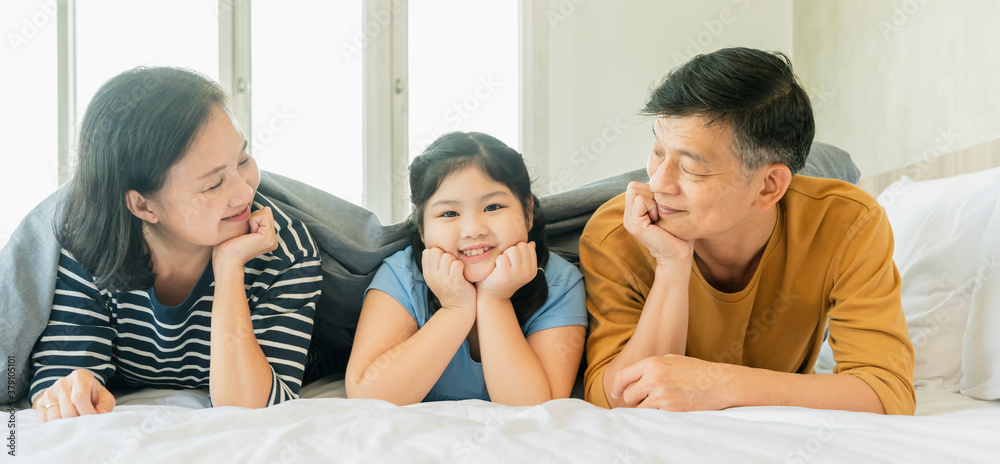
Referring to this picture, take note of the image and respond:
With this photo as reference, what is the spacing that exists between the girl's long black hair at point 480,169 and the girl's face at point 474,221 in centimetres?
2

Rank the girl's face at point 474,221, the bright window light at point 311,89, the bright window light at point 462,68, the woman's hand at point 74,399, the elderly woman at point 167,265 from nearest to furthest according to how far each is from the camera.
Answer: the woman's hand at point 74,399 < the elderly woman at point 167,265 < the girl's face at point 474,221 < the bright window light at point 311,89 < the bright window light at point 462,68

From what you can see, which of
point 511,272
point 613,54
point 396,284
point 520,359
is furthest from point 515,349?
A: point 613,54

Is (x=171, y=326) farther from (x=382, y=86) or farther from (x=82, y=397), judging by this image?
(x=382, y=86)

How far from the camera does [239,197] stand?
3.19ft

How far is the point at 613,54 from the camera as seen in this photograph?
2857 millimetres

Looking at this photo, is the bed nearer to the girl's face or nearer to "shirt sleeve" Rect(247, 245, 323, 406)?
"shirt sleeve" Rect(247, 245, 323, 406)

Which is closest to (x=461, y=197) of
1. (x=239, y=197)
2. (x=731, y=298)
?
(x=239, y=197)

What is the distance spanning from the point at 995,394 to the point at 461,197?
0.87 meters

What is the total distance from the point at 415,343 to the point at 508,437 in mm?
350

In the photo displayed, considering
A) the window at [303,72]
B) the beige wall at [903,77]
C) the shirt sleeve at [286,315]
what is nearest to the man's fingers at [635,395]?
the shirt sleeve at [286,315]

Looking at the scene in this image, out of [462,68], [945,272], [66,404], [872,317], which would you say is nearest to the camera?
[66,404]

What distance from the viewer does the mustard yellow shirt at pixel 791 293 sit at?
0.94 m

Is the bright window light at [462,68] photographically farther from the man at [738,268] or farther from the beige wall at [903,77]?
the man at [738,268]

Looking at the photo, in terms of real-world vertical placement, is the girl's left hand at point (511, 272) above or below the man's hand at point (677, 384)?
above
